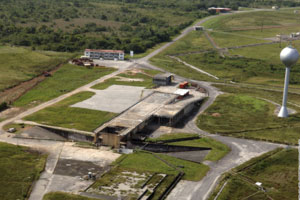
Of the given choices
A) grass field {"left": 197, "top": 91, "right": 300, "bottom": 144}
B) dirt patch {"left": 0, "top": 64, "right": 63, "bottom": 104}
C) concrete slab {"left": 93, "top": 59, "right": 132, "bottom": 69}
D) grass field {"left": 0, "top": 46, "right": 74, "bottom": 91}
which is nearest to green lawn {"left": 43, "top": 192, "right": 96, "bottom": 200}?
grass field {"left": 197, "top": 91, "right": 300, "bottom": 144}

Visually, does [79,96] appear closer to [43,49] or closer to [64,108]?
[64,108]

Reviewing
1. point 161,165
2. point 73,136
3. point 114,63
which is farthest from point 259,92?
point 73,136

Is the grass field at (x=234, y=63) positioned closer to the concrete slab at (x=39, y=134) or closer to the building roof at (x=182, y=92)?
the building roof at (x=182, y=92)

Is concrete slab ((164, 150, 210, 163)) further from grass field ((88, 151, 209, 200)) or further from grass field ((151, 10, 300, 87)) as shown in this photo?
grass field ((151, 10, 300, 87))

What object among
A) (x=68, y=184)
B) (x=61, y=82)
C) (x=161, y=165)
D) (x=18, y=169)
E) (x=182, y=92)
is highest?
(x=182, y=92)

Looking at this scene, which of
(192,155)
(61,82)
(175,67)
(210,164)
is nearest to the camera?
(210,164)

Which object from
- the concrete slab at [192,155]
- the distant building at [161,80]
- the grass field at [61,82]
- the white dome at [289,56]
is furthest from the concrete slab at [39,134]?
the white dome at [289,56]

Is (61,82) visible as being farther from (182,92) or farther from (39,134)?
(39,134)
